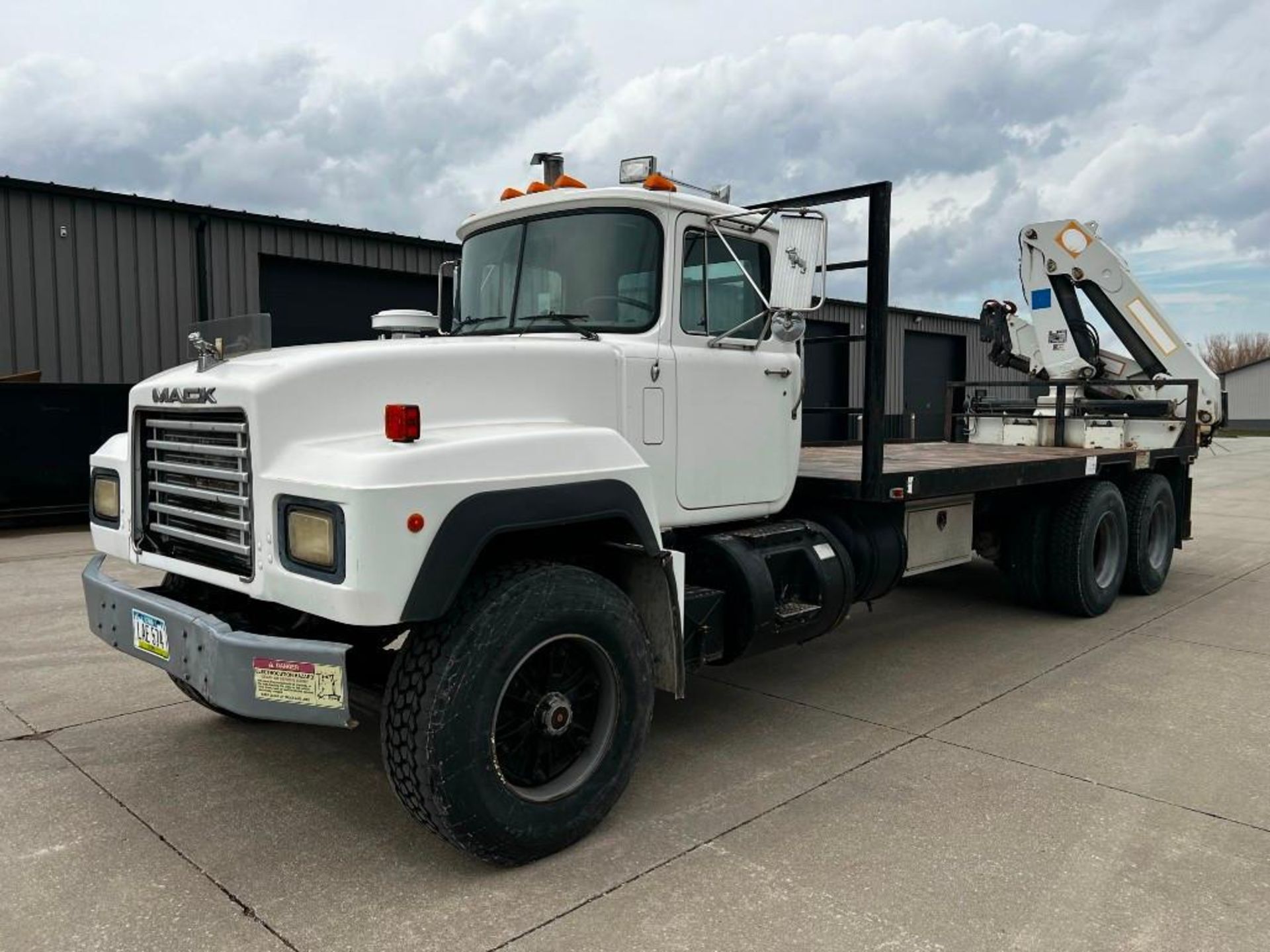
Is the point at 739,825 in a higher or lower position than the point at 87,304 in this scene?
lower

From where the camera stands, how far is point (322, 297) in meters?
14.8

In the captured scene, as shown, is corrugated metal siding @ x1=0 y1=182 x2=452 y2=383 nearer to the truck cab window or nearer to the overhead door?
the truck cab window

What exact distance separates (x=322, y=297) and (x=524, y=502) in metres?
12.8

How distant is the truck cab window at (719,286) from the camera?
4.25 m

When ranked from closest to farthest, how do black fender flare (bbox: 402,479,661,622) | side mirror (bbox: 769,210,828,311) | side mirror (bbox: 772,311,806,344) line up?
black fender flare (bbox: 402,479,661,622)
side mirror (bbox: 769,210,828,311)
side mirror (bbox: 772,311,806,344)

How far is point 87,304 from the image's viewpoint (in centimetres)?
1284

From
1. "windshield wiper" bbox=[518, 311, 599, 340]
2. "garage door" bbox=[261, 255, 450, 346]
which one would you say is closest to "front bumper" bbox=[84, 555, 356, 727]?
"windshield wiper" bbox=[518, 311, 599, 340]

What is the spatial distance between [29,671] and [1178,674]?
22.2 ft

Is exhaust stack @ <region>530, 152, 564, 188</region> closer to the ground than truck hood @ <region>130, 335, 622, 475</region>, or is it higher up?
higher up

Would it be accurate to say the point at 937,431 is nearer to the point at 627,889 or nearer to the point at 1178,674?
the point at 1178,674

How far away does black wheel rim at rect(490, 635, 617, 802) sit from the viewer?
11.0ft

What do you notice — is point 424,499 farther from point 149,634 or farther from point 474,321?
point 474,321

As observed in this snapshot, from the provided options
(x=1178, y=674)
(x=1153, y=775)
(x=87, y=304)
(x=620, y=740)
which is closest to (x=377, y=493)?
(x=620, y=740)

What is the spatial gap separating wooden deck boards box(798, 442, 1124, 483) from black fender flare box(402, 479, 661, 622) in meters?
2.01
